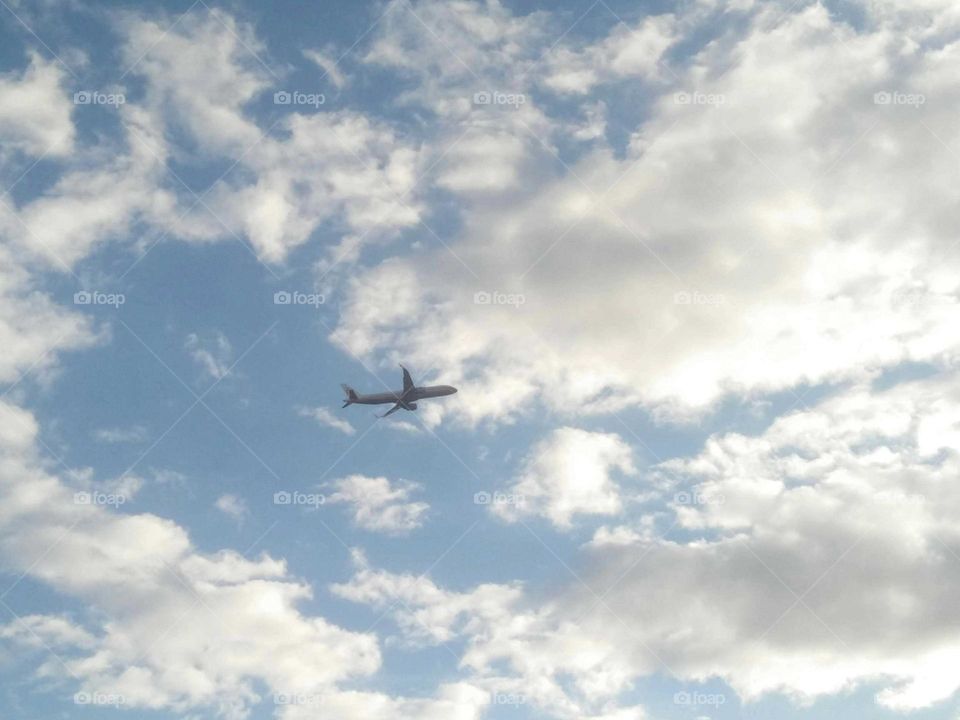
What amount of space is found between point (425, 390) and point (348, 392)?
60.3ft

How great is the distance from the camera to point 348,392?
6885 inches

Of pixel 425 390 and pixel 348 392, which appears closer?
pixel 425 390

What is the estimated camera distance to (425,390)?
164 meters
